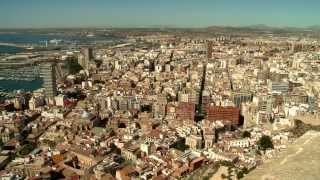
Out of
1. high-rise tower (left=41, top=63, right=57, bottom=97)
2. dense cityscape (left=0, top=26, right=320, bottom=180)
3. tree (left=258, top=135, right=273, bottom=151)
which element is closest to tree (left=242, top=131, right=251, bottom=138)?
dense cityscape (left=0, top=26, right=320, bottom=180)

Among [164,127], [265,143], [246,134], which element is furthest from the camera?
→ [164,127]

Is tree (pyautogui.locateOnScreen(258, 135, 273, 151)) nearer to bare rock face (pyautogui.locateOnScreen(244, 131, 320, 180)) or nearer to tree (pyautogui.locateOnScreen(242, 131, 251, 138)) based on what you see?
tree (pyautogui.locateOnScreen(242, 131, 251, 138))

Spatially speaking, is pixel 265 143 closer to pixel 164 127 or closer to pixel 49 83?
pixel 164 127

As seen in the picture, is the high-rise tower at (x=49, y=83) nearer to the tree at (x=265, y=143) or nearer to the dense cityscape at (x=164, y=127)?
the dense cityscape at (x=164, y=127)

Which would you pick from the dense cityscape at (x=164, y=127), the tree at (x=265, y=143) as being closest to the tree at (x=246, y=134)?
Result: the dense cityscape at (x=164, y=127)

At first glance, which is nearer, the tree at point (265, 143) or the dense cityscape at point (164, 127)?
the dense cityscape at point (164, 127)

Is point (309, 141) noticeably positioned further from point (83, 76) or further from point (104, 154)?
point (83, 76)

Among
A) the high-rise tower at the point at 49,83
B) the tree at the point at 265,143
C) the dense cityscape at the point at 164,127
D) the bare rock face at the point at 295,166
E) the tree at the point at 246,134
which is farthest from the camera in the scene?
the high-rise tower at the point at 49,83

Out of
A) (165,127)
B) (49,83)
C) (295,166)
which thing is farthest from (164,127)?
(295,166)

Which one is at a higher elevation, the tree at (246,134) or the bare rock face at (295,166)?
the bare rock face at (295,166)
